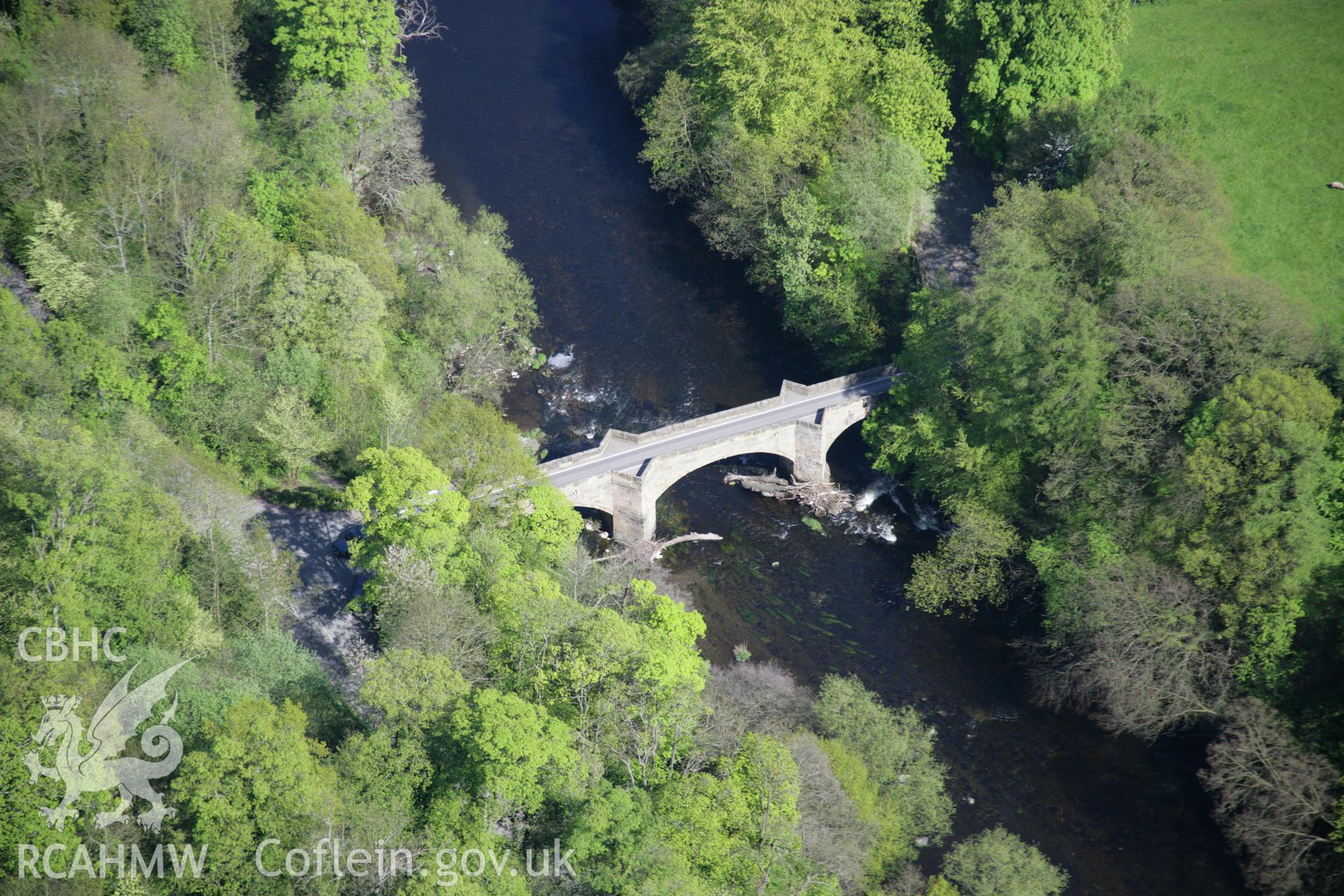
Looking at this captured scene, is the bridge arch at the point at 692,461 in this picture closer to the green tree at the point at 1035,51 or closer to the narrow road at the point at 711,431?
the narrow road at the point at 711,431

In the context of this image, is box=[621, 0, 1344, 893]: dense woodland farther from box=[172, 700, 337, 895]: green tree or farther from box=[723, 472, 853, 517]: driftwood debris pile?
box=[172, 700, 337, 895]: green tree

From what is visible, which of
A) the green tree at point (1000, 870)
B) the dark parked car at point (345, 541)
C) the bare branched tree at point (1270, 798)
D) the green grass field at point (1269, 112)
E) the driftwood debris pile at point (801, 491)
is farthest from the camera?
the driftwood debris pile at point (801, 491)

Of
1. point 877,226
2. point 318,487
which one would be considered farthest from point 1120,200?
point 318,487

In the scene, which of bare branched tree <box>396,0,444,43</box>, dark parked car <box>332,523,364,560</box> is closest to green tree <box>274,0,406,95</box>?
bare branched tree <box>396,0,444,43</box>

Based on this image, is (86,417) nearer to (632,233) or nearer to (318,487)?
(318,487)

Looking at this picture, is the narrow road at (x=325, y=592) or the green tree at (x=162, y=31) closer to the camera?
the narrow road at (x=325, y=592)

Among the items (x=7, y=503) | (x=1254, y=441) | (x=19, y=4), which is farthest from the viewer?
(x=19, y=4)

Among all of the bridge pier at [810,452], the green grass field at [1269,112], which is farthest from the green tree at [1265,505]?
the bridge pier at [810,452]
